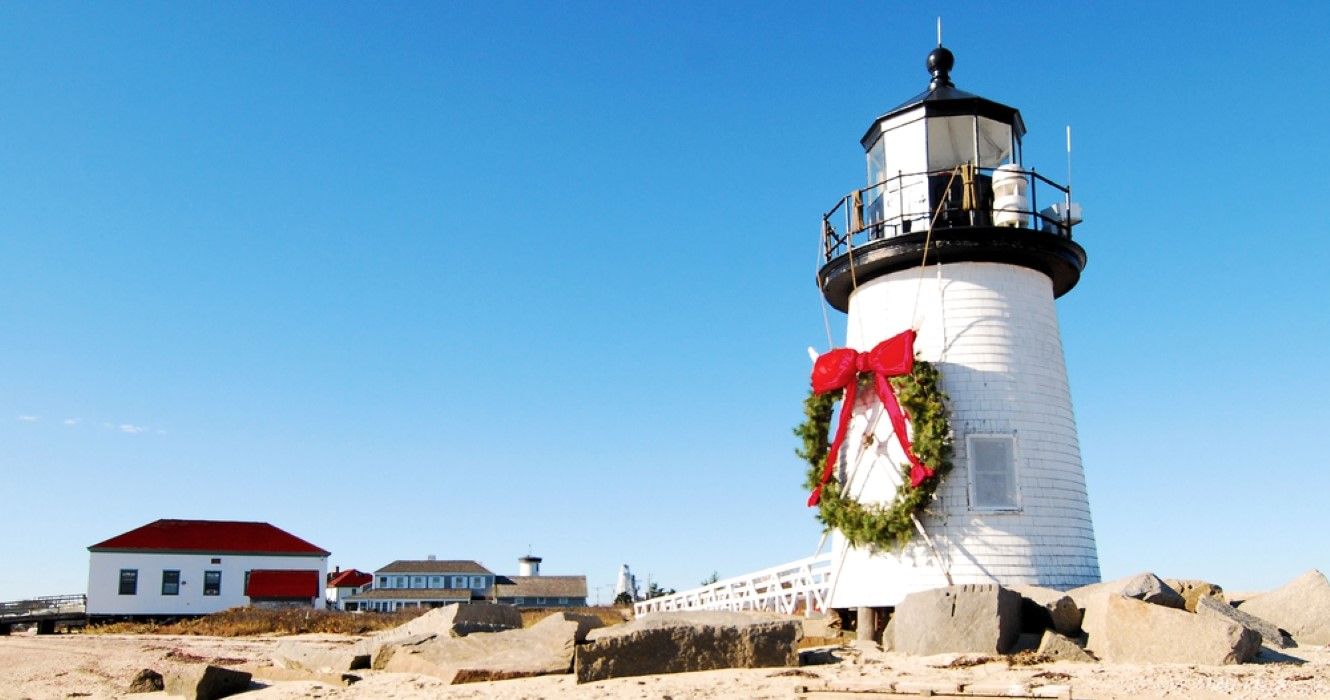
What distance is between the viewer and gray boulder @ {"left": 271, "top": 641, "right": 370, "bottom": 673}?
14766mm

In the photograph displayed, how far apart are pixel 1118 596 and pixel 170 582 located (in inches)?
1705

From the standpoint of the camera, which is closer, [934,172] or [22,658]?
[934,172]

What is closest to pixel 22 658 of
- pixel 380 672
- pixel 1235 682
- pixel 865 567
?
pixel 380 672

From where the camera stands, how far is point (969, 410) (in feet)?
52.8

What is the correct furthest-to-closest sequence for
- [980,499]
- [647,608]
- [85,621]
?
[85,621] < [647,608] < [980,499]

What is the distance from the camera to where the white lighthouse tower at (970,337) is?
15766 mm

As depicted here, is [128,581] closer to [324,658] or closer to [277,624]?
[277,624]

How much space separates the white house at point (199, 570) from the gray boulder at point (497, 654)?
35.2 metres

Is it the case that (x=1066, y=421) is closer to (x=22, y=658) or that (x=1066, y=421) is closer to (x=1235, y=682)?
(x=1235, y=682)

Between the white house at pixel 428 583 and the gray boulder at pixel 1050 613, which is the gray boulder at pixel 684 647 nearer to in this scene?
the gray boulder at pixel 1050 613

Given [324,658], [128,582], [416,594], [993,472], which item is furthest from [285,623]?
[416,594]

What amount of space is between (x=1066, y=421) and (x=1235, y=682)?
6.37 m

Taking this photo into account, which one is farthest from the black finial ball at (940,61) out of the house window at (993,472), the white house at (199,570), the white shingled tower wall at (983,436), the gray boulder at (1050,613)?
the white house at (199,570)

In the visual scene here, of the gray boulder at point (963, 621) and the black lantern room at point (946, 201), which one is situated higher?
the black lantern room at point (946, 201)
